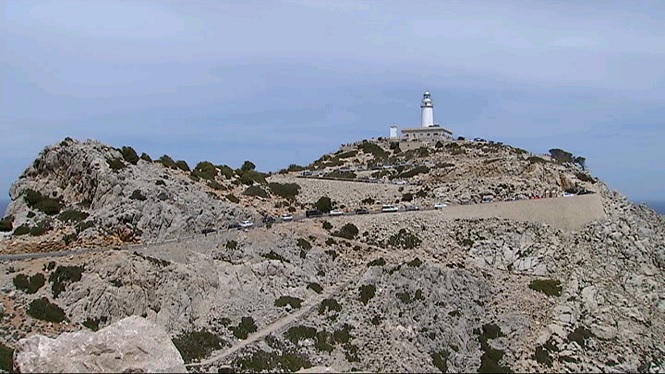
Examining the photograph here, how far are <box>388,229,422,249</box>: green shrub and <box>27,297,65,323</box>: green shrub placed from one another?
18.2m

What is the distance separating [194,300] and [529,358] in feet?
46.8

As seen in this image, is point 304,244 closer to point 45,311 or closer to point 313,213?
point 313,213

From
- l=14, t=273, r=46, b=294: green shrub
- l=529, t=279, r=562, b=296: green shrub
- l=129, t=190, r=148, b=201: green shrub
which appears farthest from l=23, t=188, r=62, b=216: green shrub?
l=529, t=279, r=562, b=296: green shrub

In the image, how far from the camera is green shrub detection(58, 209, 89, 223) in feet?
108

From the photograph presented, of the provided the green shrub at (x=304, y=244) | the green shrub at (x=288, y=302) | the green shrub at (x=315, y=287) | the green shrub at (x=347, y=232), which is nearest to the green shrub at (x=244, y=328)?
the green shrub at (x=288, y=302)

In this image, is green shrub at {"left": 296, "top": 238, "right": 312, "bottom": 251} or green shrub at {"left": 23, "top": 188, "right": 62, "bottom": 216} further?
green shrub at {"left": 23, "top": 188, "right": 62, "bottom": 216}

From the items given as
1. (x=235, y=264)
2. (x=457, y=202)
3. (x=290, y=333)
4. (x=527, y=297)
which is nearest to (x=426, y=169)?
(x=457, y=202)

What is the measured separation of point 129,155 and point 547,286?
25.0 m

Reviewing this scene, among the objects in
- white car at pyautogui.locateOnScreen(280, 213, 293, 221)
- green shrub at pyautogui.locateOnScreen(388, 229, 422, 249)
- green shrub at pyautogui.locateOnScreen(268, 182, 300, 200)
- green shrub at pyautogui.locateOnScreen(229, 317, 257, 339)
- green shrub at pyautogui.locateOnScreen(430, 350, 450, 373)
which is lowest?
green shrub at pyautogui.locateOnScreen(430, 350, 450, 373)

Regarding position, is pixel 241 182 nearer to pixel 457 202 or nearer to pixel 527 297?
pixel 457 202

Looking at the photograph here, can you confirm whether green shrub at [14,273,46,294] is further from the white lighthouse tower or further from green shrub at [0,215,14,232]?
the white lighthouse tower

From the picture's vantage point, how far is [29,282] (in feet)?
85.8

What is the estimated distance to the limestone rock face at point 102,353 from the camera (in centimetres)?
1684

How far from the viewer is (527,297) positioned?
32.6 metres
